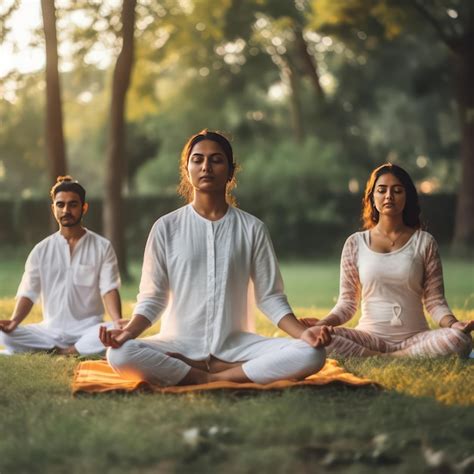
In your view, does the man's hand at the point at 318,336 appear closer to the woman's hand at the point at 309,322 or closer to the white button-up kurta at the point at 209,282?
the white button-up kurta at the point at 209,282

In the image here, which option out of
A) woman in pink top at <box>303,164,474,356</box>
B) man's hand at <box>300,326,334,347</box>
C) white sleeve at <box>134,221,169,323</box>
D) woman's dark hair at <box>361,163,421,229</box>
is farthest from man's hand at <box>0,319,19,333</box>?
woman's dark hair at <box>361,163,421,229</box>

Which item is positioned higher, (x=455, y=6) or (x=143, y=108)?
(x=455, y=6)

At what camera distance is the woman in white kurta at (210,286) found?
5117 mm

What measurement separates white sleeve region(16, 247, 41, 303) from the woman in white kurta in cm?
186

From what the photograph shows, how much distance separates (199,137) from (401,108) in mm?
30054

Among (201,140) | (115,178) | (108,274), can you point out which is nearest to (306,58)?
(115,178)

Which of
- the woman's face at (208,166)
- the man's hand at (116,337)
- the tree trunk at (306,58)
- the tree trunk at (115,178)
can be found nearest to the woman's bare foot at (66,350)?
the man's hand at (116,337)

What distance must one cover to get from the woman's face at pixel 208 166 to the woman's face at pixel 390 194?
1.61 metres

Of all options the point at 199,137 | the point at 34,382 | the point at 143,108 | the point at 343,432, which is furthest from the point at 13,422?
the point at 143,108

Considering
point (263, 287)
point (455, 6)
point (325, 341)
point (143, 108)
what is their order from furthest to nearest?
point (455, 6) < point (143, 108) < point (263, 287) < point (325, 341)

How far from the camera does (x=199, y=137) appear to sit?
5316mm

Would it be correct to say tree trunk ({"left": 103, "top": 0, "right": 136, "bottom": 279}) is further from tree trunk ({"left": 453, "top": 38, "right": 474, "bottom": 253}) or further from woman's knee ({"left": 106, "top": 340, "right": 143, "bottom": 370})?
tree trunk ({"left": 453, "top": 38, "right": 474, "bottom": 253})

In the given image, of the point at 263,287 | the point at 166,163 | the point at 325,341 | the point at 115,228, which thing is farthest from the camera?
the point at 166,163

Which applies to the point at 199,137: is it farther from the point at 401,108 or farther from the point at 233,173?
the point at 401,108
